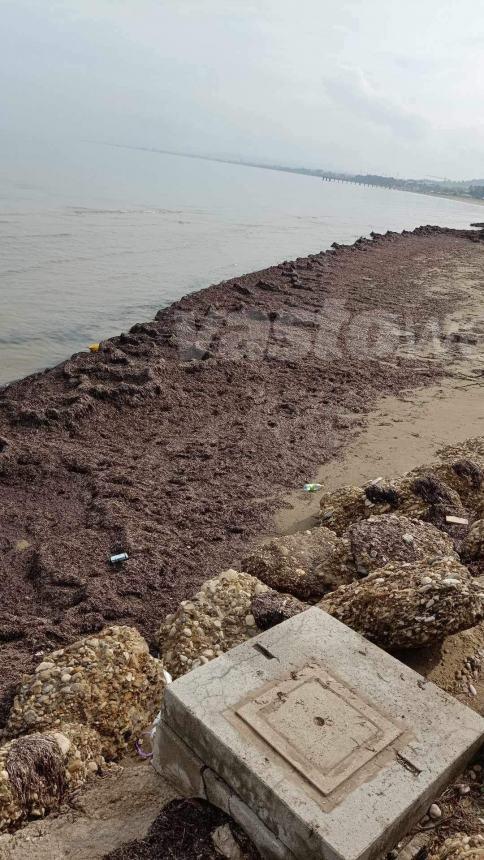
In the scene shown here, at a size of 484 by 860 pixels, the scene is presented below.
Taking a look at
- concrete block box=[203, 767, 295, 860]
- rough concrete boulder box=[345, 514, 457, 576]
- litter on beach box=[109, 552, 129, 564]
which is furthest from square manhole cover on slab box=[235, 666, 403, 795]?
litter on beach box=[109, 552, 129, 564]

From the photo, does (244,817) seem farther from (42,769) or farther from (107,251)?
(107,251)

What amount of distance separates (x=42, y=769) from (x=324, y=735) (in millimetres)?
1458

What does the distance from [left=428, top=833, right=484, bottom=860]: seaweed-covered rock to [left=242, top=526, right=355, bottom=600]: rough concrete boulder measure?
2325mm

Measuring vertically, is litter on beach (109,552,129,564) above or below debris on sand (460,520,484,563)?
below

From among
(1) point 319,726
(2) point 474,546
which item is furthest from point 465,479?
(1) point 319,726

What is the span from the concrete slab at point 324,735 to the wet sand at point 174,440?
71.7 inches

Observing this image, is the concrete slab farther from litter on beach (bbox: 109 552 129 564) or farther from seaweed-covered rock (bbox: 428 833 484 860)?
litter on beach (bbox: 109 552 129 564)

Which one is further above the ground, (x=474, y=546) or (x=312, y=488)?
(x=474, y=546)

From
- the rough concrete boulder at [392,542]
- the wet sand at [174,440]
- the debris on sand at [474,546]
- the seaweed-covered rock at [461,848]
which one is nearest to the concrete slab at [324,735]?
the seaweed-covered rock at [461,848]

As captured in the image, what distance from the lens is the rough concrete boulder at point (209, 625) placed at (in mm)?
4078

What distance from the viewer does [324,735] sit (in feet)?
9.17

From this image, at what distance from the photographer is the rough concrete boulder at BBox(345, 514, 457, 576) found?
4.69m

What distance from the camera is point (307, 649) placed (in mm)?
3342

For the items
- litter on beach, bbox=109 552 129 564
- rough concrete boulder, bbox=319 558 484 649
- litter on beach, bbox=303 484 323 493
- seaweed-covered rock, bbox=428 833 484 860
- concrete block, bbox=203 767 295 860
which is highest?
rough concrete boulder, bbox=319 558 484 649
